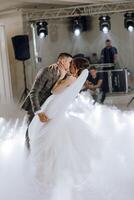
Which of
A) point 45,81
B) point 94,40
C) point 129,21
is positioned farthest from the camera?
point 94,40

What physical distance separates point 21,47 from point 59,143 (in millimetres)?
5482

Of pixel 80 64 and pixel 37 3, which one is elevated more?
pixel 37 3

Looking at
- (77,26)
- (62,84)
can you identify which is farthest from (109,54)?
(62,84)

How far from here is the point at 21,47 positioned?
8.09 metres

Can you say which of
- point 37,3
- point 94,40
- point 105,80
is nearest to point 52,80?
point 37,3

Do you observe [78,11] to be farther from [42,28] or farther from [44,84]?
[44,84]

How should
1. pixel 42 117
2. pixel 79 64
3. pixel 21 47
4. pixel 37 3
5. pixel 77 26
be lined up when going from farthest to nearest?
pixel 77 26 < pixel 21 47 < pixel 37 3 < pixel 79 64 < pixel 42 117

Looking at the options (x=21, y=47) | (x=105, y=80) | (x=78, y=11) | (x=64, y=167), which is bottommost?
(x=105, y=80)

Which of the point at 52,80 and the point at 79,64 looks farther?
the point at 79,64

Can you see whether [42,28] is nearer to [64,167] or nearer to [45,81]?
[45,81]

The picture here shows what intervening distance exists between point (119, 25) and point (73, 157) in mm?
6353

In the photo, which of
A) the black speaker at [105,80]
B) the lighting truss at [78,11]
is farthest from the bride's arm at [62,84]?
the black speaker at [105,80]

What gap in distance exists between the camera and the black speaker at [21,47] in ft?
26.3

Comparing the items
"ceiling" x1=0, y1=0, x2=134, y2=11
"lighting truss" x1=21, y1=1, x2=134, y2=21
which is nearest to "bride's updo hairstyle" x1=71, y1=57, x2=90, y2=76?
"ceiling" x1=0, y1=0, x2=134, y2=11
